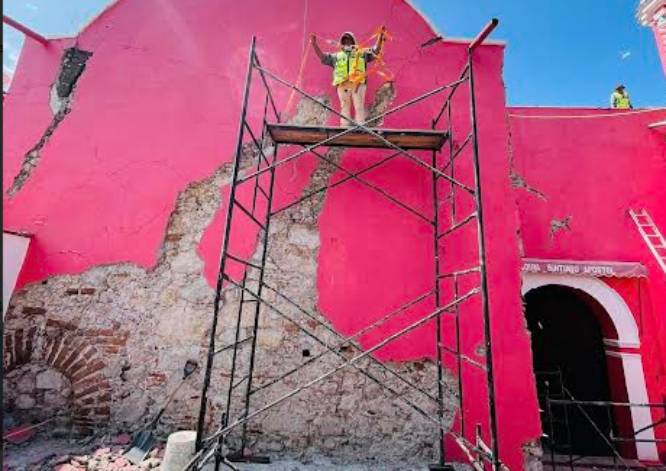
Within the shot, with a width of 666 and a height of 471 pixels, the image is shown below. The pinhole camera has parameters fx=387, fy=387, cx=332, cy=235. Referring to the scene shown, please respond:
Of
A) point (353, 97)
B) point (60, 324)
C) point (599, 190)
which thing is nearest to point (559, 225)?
point (599, 190)

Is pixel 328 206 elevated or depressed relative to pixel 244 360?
elevated

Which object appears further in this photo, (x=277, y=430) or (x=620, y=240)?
(x=620, y=240)

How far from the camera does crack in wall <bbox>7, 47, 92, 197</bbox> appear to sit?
466 centimetres

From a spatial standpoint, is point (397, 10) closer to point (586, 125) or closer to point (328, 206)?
point (328, 206)

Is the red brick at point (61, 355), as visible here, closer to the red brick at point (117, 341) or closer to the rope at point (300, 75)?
the red brick at point (117, 341)

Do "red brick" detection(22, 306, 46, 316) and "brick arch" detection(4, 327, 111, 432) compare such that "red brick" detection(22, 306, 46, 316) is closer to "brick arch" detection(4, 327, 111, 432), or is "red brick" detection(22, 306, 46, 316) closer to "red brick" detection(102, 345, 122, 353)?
"brick arch" detection(4, 327, 111, 432)

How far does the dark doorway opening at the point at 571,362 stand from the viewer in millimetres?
6262

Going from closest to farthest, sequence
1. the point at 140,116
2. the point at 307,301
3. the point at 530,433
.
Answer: the point at 530,433, the point at 307,301, the point at 140,116

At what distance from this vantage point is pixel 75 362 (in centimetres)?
411

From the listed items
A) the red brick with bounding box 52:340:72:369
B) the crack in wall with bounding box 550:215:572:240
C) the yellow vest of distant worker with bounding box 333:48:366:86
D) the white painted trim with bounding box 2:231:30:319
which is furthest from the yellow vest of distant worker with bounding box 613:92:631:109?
the white painted trim with bounding box 2:231:30:319

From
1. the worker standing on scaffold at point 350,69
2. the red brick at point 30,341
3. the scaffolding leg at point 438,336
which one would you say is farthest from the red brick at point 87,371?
the worker standing on scaffold at point 350,69

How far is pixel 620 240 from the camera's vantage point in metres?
5.96

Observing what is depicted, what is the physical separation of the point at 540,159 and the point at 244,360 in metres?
5.49

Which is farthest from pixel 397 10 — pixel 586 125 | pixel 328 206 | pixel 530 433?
pixel 530 433
